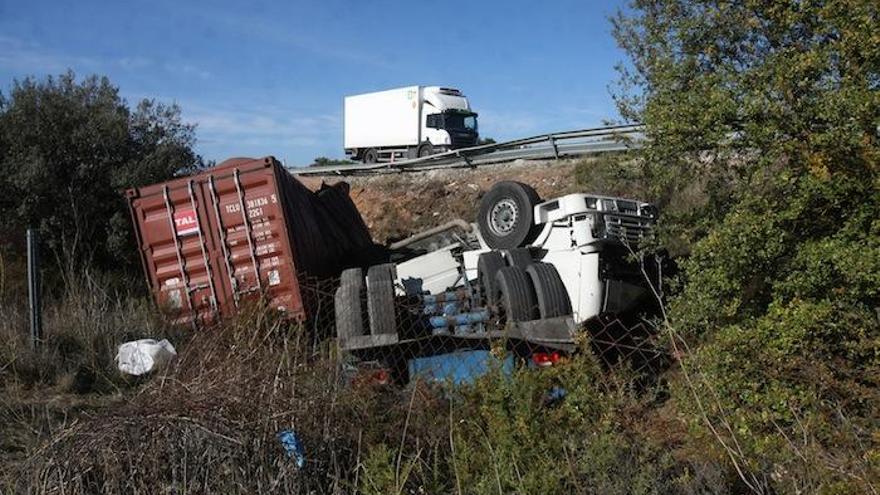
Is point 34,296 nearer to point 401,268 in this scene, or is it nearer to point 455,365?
point 401,268

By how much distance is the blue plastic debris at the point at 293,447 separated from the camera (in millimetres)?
4715

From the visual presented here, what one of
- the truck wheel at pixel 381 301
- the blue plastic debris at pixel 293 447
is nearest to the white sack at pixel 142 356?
the truck wheel at pixel 381 301

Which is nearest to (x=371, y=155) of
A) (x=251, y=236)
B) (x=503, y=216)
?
(x=251, y=236)

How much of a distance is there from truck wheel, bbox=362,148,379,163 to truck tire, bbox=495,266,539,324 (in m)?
27.7

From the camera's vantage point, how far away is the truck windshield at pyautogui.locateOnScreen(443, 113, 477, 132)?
33188 millimetres

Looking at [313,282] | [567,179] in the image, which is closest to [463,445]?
[313,282]

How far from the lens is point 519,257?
353 inches

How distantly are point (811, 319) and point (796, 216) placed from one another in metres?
0.76

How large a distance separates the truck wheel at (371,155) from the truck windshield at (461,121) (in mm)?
3841

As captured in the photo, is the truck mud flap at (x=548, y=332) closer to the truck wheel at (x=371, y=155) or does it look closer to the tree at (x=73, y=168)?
the tree at (x=73, y=168)

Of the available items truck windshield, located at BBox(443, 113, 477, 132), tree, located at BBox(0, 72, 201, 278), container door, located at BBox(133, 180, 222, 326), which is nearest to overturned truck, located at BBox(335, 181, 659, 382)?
container door, located at BBox(133, 180, 222, 326)

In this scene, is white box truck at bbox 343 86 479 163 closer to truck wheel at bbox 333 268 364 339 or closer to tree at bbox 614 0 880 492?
truck wheel at bbox 333 268 364 339

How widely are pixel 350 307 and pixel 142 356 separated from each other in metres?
2.05

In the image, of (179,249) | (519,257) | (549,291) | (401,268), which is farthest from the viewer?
(179,249)
